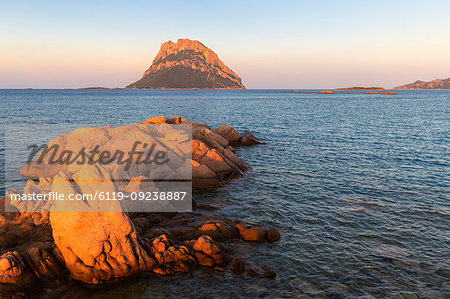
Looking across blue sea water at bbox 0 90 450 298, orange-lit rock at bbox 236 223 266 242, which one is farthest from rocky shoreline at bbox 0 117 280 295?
blue sea water at bbox 0 90 450 298

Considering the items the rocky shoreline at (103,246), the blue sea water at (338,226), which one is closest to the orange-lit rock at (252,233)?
the rocky shoreline at (103,246)

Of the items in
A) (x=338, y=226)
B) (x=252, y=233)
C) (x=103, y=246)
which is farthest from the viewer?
(x=338, y=226)

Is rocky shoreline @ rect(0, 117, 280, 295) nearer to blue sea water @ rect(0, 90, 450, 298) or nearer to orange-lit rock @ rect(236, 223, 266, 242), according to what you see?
orange-lit rock @ rect(236, 223, 266, 242)

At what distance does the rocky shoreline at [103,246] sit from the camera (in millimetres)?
12828

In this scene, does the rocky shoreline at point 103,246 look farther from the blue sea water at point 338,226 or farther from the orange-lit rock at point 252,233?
the blue sea water at point 338,226

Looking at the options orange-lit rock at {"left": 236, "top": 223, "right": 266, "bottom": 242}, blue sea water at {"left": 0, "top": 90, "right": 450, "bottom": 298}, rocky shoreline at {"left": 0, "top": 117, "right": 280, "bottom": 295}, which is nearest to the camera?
blue sea water at {"left": 0, "top": 90, "right": 450, "bottom": 298}

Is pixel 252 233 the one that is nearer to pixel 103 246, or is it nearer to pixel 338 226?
pixel 338 226

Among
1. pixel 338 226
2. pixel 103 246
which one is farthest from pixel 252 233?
pixel 103 246

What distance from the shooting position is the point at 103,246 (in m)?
13.1

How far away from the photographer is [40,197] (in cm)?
1773

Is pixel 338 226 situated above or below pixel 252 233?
below

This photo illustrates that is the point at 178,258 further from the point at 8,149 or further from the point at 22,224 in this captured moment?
the point at 8,149

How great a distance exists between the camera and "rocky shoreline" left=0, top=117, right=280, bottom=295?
42.1 ft

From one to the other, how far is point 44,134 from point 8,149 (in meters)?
12.6
